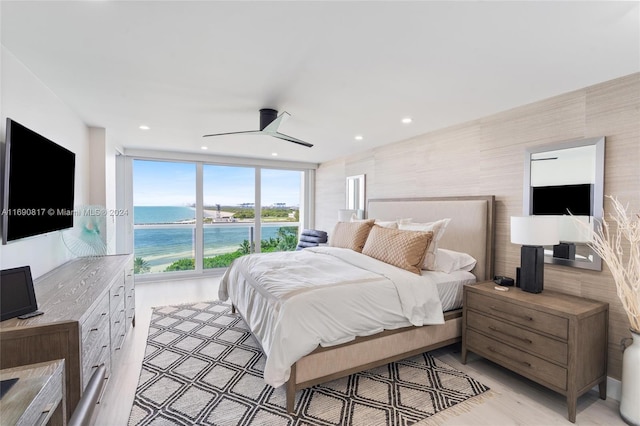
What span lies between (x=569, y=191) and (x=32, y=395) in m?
3.38

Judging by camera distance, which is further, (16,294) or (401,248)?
(401,248)

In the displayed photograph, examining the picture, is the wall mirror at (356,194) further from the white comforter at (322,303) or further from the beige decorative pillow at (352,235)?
the white comforter at (322,303)

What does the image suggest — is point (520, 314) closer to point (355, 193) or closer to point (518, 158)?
point (518, 158)

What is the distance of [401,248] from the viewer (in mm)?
2863

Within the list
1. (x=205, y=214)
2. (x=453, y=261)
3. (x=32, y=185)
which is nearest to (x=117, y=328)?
(x=32, y=185)

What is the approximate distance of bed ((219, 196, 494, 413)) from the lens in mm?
2025

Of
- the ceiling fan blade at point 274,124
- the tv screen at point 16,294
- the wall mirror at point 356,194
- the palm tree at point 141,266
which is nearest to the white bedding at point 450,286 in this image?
the ceiling fan blade at point 274,124

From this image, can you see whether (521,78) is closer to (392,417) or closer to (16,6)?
(392,417)

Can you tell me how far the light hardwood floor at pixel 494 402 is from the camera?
195cm

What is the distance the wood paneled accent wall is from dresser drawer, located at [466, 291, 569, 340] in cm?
58

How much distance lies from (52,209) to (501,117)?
4107mm

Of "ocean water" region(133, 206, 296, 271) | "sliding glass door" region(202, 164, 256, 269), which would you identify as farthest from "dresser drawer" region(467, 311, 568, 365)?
"ocean water" region(133, 206, 296, 271)

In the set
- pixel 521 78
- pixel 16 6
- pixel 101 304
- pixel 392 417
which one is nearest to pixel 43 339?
pixel 101 304

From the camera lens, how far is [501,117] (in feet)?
9.69
